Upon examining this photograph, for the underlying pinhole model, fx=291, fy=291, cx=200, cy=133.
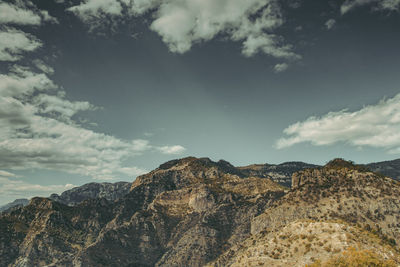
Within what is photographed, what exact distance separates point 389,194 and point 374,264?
379 ft

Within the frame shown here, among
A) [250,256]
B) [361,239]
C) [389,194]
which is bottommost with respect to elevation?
[250,256]

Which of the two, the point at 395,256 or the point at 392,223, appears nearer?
the point at 395,256

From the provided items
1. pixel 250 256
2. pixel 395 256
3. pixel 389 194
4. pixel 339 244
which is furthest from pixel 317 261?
pixel 389 194

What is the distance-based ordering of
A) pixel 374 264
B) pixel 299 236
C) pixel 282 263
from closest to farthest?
1. pixel 374 264
2. pixel 282 263
3. pixel 299 236

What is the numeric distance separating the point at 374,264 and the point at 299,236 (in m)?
50.1

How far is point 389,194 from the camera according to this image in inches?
7751

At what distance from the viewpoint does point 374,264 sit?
10256 cm

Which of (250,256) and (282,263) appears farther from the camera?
(250,256)

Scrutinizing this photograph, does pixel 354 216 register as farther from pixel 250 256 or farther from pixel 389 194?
pixel 250 256

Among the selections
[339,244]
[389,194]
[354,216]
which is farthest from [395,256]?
[389,194]

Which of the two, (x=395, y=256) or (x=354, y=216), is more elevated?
(x=354, y=216)

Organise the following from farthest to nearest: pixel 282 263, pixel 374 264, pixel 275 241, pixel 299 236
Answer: pixel 275 241 < pixel 299 236 < pixel 282 263 < pixel 374 264

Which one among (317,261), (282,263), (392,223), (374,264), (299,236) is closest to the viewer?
(374,264)

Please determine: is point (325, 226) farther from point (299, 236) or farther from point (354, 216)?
point (354, 216)
